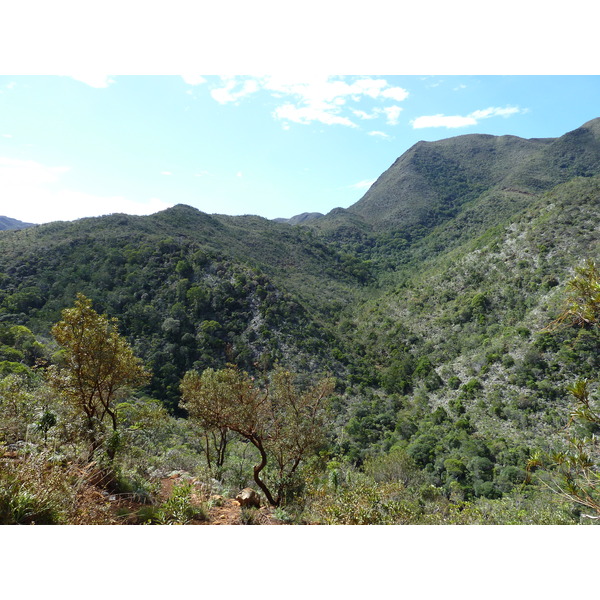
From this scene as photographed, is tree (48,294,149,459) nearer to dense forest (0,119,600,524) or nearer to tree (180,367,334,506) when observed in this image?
dense forest (0,119,600,524)

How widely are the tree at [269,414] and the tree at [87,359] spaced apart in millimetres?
2004

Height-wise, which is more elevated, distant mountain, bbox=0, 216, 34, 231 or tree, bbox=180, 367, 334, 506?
distant mountain, bbox=0, 216, 34, 231

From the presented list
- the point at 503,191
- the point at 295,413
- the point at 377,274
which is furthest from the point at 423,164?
the point at 295,413

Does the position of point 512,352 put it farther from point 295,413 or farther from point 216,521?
point 216,521

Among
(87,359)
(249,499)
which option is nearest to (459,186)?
(249,499)

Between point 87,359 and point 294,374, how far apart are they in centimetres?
516

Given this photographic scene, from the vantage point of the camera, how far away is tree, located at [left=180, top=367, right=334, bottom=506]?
7.19 m

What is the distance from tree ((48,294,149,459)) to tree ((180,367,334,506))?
2.00m

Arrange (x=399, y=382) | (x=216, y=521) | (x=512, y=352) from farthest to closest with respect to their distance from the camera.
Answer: (x=399, y=382) < (x=512, y=352) < (x=216, y=521)

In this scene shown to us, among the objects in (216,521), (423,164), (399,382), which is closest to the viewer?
(216,521)

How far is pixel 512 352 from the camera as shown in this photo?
22953 mm

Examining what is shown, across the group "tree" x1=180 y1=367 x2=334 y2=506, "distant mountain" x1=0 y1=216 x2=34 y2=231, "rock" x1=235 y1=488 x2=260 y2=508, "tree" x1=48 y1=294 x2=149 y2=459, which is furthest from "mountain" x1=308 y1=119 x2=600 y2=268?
"distant mountain" x1=0 y1=216 x2=34 y2=231

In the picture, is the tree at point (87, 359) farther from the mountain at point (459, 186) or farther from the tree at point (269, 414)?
the mountain at point (459, 186)
